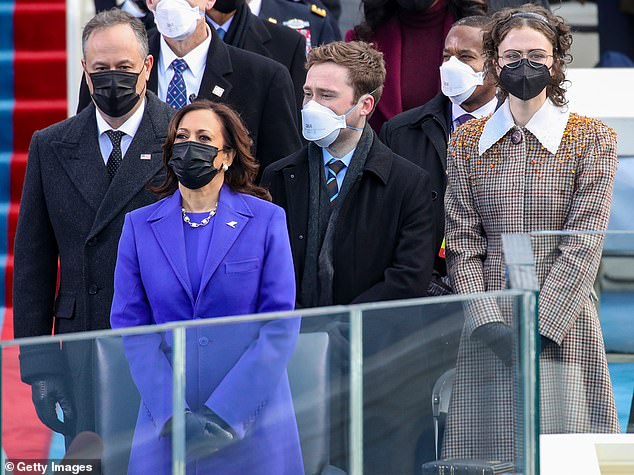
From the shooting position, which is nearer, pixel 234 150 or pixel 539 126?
pixel 234 150

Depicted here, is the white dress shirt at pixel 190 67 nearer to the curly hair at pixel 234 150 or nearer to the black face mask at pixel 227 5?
the black face mask at pixel 227 5

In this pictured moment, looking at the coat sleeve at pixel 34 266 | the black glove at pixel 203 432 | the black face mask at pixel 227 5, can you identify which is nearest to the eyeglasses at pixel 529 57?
the black face mask at pixel 227 5

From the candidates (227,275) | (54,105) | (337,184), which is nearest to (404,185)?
(337,184)

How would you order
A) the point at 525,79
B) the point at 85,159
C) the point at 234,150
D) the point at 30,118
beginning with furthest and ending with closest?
the point at 30,118 < the point at 85,159 < the point at 525,79 < the point at 234,150

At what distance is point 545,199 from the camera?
195 inches

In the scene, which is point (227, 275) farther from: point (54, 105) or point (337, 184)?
point (54, 105)

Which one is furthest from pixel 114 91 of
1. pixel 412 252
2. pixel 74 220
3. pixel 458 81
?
pixel 458 81

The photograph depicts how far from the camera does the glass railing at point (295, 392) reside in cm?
375

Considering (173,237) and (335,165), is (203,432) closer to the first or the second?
(173,237)

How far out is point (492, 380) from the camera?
13.9ft

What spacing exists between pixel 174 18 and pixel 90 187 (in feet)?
3.14

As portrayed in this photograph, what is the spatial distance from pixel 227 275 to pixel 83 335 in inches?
36.2

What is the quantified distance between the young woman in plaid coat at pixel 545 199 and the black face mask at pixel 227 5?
1.41 meters

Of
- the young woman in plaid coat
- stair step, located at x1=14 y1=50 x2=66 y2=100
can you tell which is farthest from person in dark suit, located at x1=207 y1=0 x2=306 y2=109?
stair step, located at x1=14 y1=50 x2=66 y2=100
